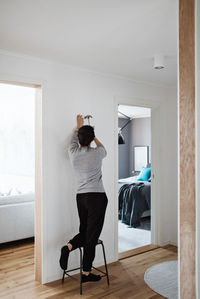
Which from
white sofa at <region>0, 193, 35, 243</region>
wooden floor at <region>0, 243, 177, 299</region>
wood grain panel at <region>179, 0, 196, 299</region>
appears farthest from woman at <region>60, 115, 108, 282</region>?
white sofa at <region>0, 193, 35, 243</region>

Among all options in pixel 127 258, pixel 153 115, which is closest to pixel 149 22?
pixel 153 115

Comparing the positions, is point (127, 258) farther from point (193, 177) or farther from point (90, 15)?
point (90, 15)

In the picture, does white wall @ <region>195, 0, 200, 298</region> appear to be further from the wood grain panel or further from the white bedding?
the white bedding

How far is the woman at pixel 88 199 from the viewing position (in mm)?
3281

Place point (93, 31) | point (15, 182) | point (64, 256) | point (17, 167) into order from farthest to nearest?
point (17, 167) → point (15, 182) → point (64, 256) → point (93, 31)

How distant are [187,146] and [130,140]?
25.3 ft

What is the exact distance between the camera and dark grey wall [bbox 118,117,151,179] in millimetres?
9328

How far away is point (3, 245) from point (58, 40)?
338cm

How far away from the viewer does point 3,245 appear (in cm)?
488

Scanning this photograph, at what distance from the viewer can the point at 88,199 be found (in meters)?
3.31

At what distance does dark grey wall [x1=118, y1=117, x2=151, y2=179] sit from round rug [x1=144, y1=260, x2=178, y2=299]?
542 centimetres

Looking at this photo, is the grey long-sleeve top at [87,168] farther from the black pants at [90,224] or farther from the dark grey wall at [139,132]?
the dark grey wall at [139,132]

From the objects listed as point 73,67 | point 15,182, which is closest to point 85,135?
point 73,67

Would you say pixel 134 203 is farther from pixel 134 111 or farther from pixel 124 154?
pixel 124 154
